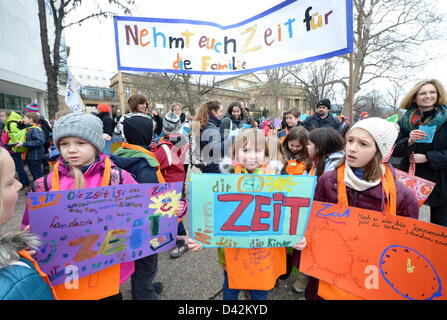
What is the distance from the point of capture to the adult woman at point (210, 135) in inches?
121

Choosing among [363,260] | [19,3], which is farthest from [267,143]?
[19,3]

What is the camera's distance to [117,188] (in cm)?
122

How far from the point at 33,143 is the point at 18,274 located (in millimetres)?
5501

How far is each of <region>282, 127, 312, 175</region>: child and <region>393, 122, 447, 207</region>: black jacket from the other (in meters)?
1.00

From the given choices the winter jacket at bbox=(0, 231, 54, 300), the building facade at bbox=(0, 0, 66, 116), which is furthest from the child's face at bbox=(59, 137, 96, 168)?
the building facade at bbox=(0, 0, 66, 116)

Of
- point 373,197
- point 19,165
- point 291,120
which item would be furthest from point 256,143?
point 19,165

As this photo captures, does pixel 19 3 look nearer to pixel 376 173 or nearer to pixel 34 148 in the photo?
pixel 34 148

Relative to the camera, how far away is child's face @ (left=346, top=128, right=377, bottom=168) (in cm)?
137

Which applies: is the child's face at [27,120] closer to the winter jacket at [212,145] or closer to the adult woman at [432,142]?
the winter jacket at [212,145]

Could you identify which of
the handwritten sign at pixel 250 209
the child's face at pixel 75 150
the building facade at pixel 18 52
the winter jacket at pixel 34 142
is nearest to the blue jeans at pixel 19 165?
the winter jacket at pixel 34 142

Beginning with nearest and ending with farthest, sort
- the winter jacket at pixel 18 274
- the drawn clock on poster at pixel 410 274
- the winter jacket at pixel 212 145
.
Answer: the winter jacket at pixel 18 274
the drawn clock on poster at pixel 410 274
the winter jacket at pixel 212 145

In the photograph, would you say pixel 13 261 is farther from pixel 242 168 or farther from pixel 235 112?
pixel 235 112

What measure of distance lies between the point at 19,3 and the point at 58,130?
62.8ft

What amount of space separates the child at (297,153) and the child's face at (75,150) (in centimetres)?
181
